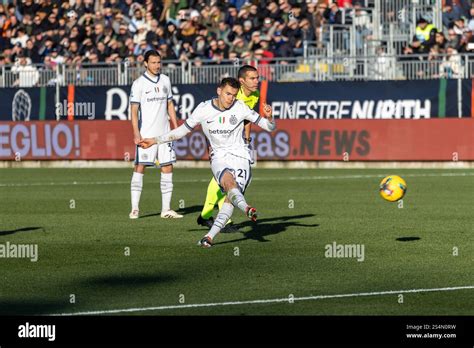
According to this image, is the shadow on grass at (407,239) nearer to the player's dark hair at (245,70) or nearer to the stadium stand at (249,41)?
the player's dark hair at (245,70)

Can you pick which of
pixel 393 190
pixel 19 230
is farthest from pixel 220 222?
pixel 19 230

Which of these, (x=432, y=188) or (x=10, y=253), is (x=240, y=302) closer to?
(x=10, y=253)

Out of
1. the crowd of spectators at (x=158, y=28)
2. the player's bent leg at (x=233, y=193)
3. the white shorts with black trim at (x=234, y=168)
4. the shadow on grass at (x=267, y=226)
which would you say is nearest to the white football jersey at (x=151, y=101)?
the shadow on grass at (x=267, y=226)

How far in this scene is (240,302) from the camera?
10.6m

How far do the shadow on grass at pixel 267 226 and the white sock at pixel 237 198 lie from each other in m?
0.95

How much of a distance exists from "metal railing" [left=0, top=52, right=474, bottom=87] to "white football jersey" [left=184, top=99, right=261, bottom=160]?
53.4ft

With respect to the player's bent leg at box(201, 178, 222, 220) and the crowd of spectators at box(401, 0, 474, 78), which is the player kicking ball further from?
the crowd of spectators at box(401, 0, 474, 78)

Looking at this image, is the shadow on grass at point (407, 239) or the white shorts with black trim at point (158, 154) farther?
the white shorts with black trim at point (158, 154)

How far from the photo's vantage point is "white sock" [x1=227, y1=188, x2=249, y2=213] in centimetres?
1402

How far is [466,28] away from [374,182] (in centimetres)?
832

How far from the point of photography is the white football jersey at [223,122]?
1508 centimetres

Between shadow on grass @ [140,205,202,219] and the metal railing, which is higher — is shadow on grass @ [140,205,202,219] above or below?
below

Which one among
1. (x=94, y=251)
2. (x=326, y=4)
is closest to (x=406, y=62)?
(x=326, y=4)

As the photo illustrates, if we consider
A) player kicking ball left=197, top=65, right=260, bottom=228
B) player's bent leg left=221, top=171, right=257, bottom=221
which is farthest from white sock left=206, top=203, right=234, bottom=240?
player kicking ball left=197, top=65, right=260, bottom=228
